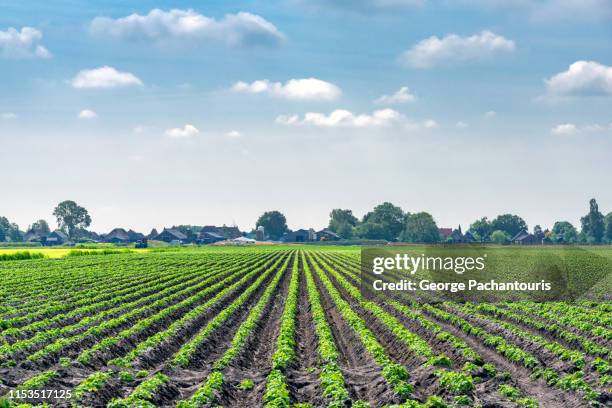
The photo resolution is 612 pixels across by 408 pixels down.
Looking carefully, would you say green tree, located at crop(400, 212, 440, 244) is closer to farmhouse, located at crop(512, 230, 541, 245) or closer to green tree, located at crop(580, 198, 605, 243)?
farmhouse, located at crop(512, 230, 541, 245)

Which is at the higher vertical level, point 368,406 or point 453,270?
point 453,270

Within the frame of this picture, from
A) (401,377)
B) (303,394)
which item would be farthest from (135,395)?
(401,377)

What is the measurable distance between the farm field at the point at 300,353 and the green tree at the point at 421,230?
15657cm

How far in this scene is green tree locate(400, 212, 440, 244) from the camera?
184375mm

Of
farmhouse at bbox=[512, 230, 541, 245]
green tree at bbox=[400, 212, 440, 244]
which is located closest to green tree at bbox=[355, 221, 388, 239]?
green tree at bbox=[400, 212, 440, 244]

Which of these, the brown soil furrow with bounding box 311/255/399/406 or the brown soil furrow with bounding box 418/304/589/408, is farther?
the brown soil furrow with bounding box 311/255/399/406

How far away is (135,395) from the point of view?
40.8 feet

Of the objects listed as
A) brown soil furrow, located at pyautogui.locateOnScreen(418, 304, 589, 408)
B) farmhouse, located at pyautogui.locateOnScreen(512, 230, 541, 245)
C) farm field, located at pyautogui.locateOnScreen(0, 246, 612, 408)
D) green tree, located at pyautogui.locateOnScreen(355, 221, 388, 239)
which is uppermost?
green tree, located at pyautogui.locateOnScreen(355, 221, 388, 239)

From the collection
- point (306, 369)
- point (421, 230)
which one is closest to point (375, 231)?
point (421, 230)

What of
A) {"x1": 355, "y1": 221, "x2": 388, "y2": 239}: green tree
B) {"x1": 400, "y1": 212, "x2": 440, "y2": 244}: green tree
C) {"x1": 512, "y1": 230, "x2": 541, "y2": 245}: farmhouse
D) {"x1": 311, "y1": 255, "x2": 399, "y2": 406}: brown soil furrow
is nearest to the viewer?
{"x1": 311, "y1": 255, "x2": 399, "y2": 406}: brown soil furrow

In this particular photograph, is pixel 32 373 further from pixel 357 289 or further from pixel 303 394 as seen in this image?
pixel 357 289

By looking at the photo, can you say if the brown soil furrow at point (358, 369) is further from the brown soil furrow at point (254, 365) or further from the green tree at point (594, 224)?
the green tree at point (594, 224)

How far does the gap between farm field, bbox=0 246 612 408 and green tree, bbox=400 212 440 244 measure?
157 m

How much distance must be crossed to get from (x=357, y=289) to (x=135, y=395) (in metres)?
22.6
